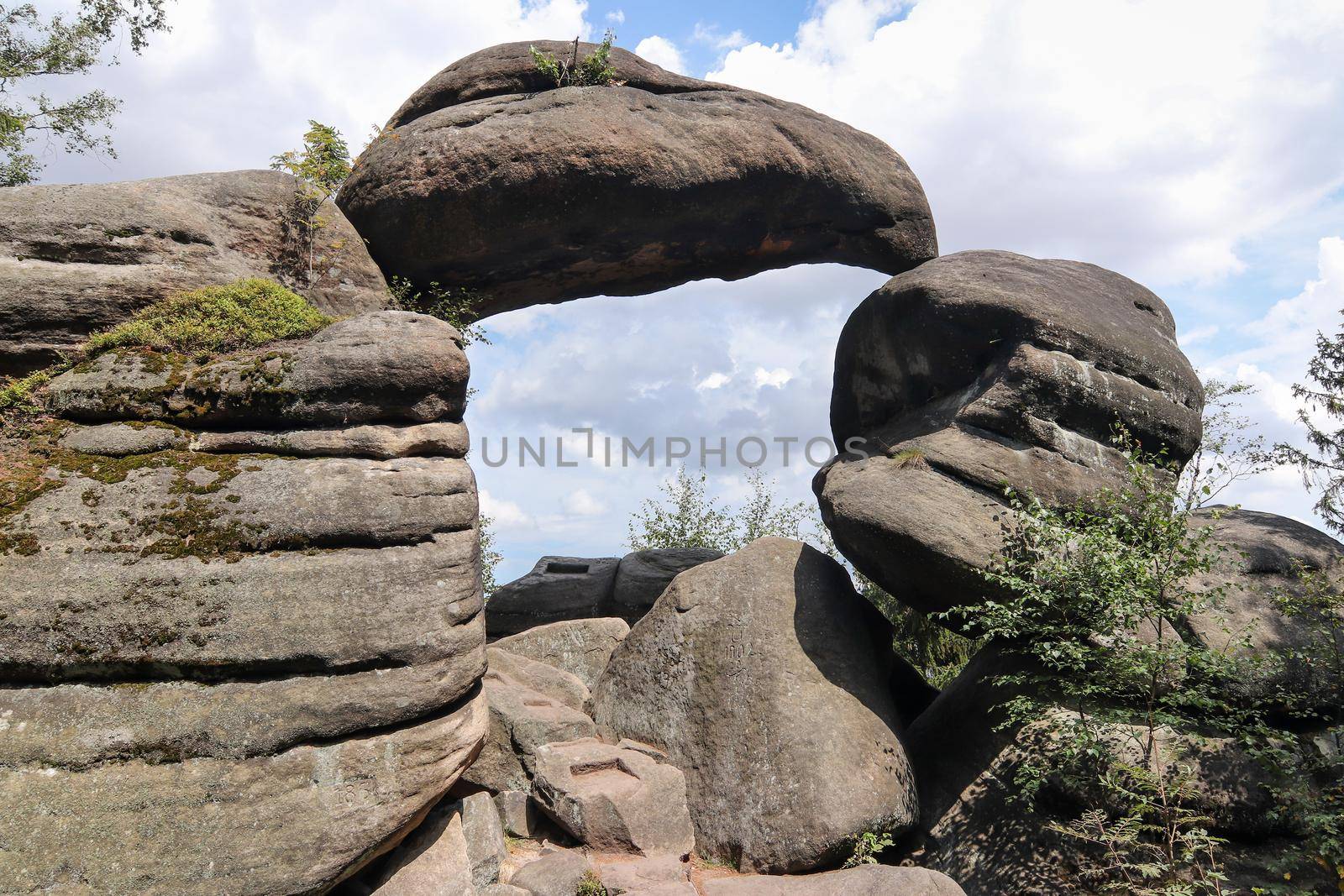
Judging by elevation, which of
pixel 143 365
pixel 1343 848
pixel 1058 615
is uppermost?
pixel 143 365

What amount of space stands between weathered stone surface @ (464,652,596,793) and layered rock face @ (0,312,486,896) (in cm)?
168

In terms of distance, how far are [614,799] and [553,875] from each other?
101cm

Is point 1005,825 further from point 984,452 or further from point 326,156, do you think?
point 326,156

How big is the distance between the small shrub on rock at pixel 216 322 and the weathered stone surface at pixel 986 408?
716 centimetres

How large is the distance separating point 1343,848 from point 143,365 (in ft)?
40.8

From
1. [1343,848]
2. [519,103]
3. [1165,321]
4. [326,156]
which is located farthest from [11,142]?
[1343,848]

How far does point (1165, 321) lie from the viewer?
45.9 feet

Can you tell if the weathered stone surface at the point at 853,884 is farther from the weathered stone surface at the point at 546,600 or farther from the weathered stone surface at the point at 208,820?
the weathered stone surface at the point at 546,600

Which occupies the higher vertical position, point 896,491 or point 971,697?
point 896,491

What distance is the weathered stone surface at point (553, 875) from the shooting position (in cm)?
767

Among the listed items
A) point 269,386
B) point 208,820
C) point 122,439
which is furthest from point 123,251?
point 208,820

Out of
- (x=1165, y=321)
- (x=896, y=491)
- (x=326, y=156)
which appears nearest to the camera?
(x=896, y=491)

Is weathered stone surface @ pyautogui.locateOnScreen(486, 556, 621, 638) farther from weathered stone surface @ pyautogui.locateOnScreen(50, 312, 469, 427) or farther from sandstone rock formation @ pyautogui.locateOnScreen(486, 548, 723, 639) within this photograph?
weathered stone surface @ pyautogui.locateOnScreen(50, 312, 469, 427)

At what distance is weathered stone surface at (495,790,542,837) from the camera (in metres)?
8.95
